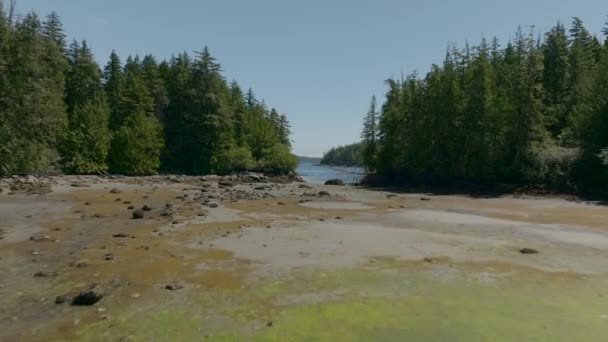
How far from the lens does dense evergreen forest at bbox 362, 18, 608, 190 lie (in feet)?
118

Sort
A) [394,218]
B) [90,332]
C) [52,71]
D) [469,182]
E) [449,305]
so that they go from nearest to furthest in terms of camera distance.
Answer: [90,332], [449,305], [394,218], [469,182], [52,71]


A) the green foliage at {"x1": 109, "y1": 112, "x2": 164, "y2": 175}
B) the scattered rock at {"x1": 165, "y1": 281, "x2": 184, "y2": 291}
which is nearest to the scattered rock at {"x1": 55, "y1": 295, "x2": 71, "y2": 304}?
the scattered rock at {"x1": 165, "y1": 281, "x2": 184, "y2": 291}

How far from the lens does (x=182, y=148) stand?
199ft

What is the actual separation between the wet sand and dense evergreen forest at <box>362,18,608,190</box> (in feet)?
55.2

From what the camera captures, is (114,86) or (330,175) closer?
(114,86)

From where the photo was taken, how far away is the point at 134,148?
51.7 meters

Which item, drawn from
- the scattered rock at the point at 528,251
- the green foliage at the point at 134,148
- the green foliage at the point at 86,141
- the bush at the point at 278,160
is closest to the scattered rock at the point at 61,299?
the scattered rock at the point at 528,251

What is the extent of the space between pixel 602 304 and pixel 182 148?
57.2 meters

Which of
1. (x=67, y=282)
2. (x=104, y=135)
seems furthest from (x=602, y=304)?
(x=104, y=135)

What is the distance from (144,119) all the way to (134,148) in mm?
4252

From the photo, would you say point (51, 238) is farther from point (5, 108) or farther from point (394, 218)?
point (5, 108)

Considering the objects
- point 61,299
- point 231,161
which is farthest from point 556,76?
point 61,299

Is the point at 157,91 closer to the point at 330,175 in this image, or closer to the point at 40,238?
the point at 330,175

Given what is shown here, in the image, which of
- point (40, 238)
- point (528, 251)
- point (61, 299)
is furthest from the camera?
point (40, 238)
